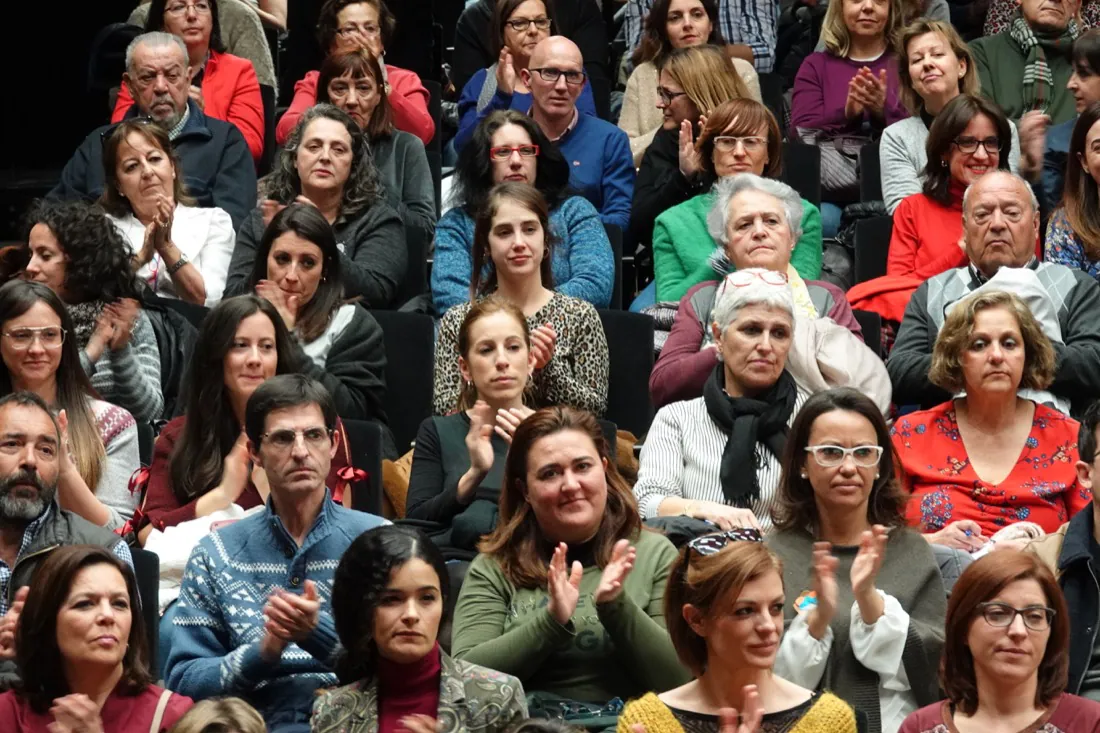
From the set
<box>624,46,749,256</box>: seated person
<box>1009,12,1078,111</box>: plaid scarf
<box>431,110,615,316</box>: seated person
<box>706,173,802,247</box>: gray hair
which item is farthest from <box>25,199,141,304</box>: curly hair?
<box>1009,12,1078,111</box>: plaid scarf

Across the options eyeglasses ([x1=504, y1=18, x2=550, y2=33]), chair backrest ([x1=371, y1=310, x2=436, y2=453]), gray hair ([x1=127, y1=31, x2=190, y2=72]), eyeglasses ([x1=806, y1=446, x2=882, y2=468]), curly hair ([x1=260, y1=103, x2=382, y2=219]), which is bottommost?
eyeglasses ([x1=806, y1=446, x2=882, y2=468])

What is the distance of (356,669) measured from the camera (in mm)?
3729

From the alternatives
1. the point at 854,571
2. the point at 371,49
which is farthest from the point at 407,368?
the point at 854,571

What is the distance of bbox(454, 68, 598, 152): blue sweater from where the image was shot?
22.9ft

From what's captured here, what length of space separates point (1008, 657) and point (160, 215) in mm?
3038

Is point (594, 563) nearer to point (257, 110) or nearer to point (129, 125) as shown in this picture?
point (129, 125)

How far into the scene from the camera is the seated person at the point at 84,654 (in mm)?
3713

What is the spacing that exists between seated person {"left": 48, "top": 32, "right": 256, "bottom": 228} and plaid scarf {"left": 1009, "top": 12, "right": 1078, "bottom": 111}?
2553 mm

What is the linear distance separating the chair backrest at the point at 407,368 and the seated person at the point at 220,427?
534mm

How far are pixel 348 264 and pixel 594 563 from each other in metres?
1.92

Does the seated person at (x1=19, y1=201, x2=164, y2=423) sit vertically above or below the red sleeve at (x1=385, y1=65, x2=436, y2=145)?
below

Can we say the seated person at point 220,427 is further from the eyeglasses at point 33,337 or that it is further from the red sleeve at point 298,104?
the red sleeve at point 298,104

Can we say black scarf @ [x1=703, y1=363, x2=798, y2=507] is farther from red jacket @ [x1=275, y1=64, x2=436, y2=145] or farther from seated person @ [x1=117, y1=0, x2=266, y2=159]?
seated person @ [x1=117, y1=0, x2=266, y2=159]

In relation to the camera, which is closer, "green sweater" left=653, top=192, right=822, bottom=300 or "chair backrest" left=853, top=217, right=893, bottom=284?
"green sweater" left=653, top=192, right=822, bottom=300
